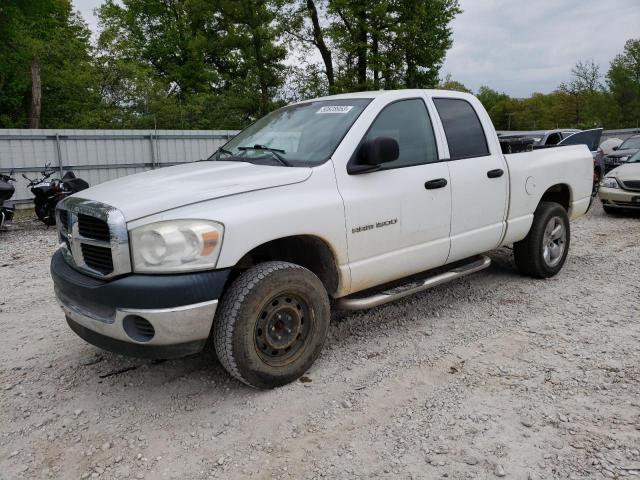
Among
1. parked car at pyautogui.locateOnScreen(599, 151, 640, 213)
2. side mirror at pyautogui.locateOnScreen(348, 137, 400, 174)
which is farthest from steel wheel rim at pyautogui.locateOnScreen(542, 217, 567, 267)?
parked car at pyautogui.locateOnScreen(599, 151, 640, 213)

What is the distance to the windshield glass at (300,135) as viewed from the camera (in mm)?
3740

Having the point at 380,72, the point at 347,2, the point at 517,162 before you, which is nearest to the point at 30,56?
the point at 347,2

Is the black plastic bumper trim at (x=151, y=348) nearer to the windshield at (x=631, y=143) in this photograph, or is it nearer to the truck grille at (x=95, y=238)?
the truck grille at (x=95, y=238)

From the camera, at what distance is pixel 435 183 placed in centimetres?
412

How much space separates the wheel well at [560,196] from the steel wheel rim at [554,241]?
0.33 m

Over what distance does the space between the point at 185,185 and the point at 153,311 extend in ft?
2.80

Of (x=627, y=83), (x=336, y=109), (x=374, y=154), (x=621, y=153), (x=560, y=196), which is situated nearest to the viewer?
(x=374, y=154)

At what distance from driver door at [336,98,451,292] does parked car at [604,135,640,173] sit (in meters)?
12.9

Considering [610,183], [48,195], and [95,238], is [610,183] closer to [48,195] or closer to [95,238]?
[95,238]

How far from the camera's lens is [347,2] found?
24359 mm

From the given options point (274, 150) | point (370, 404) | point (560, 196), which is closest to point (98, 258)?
point (274, 150)

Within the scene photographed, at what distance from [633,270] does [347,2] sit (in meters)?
21.7

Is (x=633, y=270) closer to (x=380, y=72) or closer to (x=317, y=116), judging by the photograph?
(x=317, y=116)

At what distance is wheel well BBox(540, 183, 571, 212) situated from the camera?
18.8ft
